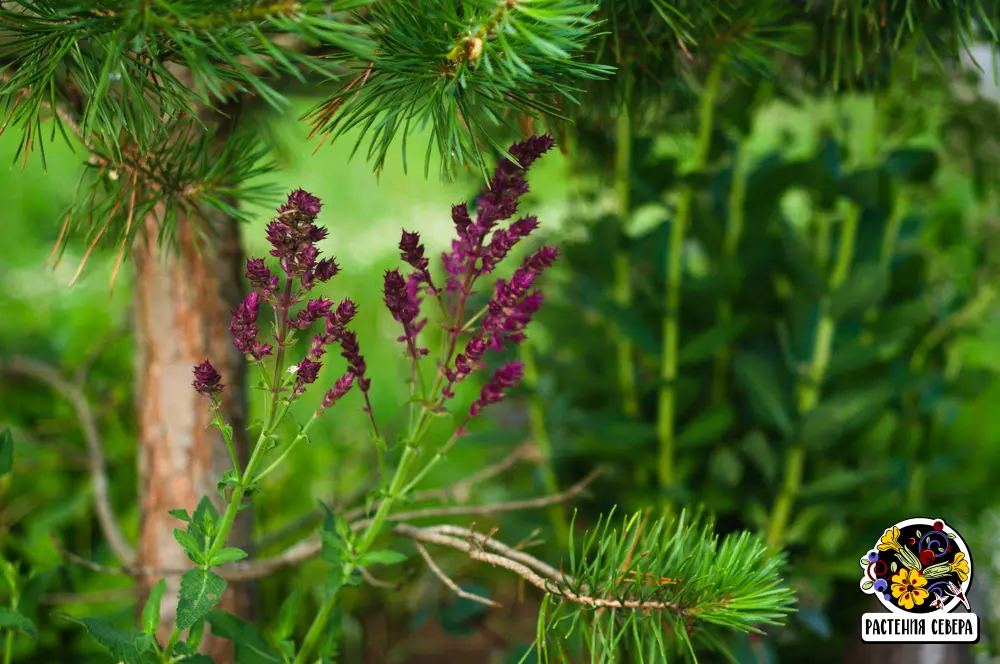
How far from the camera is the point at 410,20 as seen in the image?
1.73 feet

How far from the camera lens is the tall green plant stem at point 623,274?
1115mm

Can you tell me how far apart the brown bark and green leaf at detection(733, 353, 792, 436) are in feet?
2.08

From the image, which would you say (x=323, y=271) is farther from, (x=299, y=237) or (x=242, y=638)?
(x=242, y=638)

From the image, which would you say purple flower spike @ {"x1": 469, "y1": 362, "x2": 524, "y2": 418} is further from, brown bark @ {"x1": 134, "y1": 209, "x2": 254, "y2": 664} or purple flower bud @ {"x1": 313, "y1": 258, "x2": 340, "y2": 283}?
brown bark @ {"x1": 134, "y1": 209, "x2": 254, "y2": 664}

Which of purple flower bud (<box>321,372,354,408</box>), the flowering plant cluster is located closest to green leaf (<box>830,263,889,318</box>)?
the flowering plant cluster

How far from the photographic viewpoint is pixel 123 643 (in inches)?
23.4

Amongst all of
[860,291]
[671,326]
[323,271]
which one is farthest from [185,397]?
[860,291]

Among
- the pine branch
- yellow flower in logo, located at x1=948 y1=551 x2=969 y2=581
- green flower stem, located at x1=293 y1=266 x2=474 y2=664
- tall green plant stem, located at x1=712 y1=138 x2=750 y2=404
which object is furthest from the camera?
tall green plant stem, located at x1=712 y1=138 x2=750 y2=404

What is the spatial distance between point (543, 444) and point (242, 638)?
0.63 m

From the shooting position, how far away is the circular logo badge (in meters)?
0.78

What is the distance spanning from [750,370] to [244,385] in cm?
64

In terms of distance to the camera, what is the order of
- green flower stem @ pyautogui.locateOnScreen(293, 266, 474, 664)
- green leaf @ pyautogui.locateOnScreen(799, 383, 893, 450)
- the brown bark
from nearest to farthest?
green flower stem @ pyautogui.locateOnScreen(293, 266, 474, 664) < the brown bark < green leaf @ pyautogui.locateOnScreen(799, 383, 893, 450)

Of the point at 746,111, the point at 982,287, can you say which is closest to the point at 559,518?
the point at 746,111

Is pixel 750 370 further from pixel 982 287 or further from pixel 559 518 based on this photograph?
pixel 982 287
